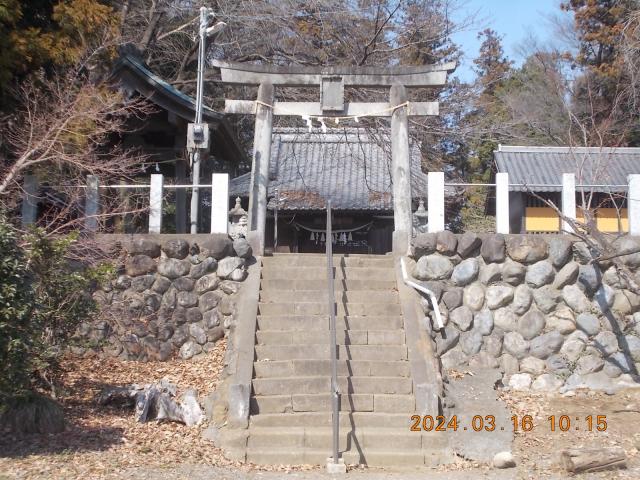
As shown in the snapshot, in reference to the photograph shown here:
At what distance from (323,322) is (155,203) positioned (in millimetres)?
3262

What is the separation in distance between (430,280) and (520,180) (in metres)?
8.19

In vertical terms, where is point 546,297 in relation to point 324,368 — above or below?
above

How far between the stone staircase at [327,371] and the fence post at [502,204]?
170 cm

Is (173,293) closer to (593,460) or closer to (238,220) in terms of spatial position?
(238,220)

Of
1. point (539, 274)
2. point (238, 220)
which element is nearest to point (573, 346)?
point (539, 274)

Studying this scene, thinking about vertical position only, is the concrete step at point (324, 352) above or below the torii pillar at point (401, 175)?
below

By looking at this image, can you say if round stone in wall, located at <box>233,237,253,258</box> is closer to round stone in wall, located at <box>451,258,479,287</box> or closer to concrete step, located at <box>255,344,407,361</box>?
concrete step, located at <box>255,344,407,361</box>

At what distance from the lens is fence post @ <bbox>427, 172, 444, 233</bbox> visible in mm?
9945

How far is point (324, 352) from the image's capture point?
27.1 feet

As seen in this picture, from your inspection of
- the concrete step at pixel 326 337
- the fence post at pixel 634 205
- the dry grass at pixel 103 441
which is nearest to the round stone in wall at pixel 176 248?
the dry grass at pixel 103 441

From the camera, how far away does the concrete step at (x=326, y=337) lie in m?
8.50

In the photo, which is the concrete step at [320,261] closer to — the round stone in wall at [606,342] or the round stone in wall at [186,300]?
the round stone in wall at [186,300]

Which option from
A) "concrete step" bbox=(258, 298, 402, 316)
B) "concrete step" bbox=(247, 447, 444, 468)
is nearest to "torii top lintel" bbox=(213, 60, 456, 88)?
"concrete step" bbox=(258, 298, 402, 316)

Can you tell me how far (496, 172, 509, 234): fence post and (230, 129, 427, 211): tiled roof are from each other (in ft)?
17.9
